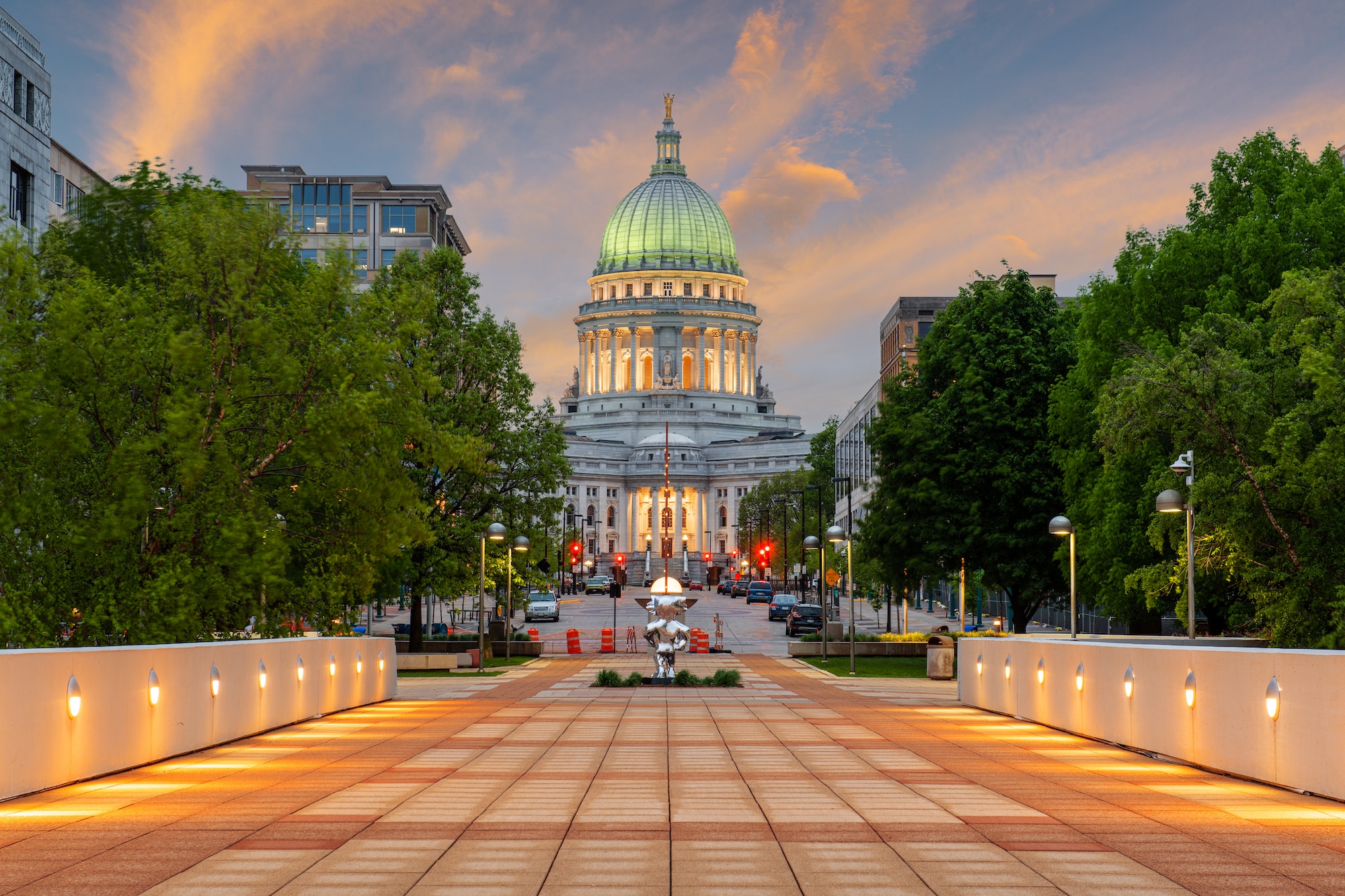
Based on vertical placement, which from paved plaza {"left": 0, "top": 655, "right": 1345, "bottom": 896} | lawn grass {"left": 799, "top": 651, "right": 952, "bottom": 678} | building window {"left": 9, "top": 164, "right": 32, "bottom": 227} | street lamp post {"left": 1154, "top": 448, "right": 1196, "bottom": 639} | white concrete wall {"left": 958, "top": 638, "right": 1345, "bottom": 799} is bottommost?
lawn grass {"left": 799, "top": 651, "right": 952, "bottom": 678}

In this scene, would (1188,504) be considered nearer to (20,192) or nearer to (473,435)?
(473,435)

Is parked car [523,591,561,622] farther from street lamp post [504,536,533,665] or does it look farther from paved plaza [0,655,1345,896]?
paved plaza [0,655,1345,896]

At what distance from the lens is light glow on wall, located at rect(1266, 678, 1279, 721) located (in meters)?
15.5

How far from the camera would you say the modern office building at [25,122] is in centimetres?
5619

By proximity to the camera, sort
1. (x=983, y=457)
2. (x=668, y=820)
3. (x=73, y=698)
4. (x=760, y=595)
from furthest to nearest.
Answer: (x=760, y=595) → (x=983, y=457) → (x=73, y=698) → (x=668, y=820)

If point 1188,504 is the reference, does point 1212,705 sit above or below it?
below

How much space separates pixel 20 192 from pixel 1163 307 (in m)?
43.1

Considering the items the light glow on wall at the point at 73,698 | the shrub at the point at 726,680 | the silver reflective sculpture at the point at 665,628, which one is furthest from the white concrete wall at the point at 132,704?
the silver reflective sculpture at the point at 665,628

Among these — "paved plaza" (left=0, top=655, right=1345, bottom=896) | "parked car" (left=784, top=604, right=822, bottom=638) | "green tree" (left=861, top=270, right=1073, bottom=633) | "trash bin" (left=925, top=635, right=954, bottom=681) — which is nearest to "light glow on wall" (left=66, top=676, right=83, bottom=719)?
"paved plaza" (left=0, top=655, right=1345, bottom=896)

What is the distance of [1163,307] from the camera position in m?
41.1

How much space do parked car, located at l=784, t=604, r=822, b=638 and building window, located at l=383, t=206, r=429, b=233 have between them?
5834 centimetres

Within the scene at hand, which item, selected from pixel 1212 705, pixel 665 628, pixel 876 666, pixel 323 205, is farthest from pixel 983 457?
pixel 323 205

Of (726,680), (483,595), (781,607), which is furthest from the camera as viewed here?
(781,607)

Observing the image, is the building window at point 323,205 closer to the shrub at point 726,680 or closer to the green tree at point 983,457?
the green tree at point 983,457
